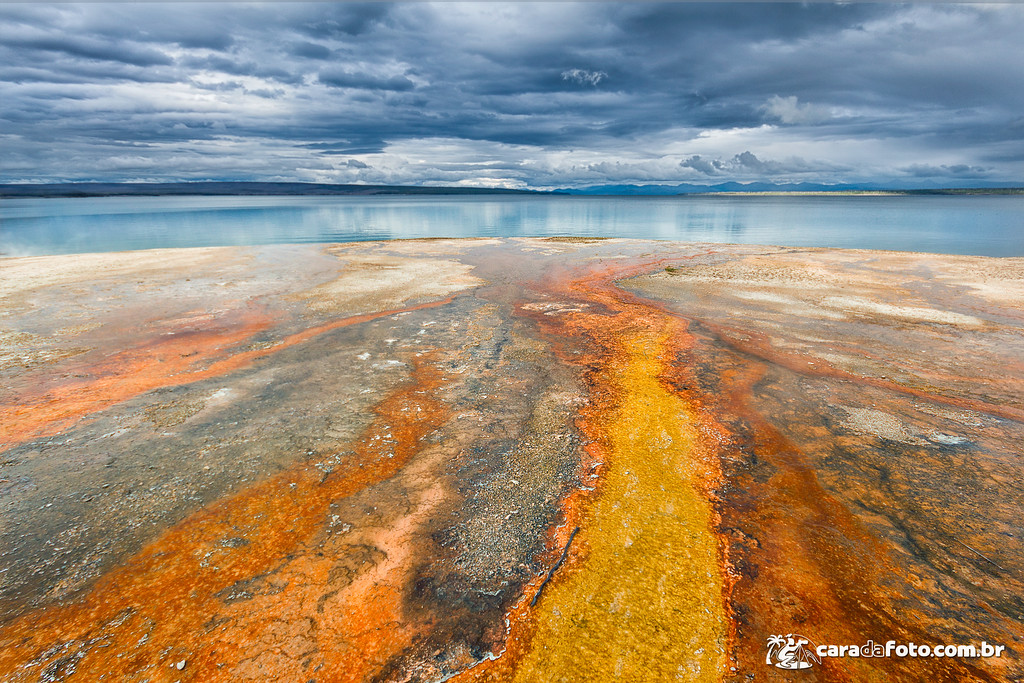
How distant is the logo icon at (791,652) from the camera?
2.85 meters

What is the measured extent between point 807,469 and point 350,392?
594cm

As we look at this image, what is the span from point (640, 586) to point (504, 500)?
4.75 ft

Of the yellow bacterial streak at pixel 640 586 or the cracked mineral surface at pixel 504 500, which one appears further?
the cracked mineral surface at pixel 504 500

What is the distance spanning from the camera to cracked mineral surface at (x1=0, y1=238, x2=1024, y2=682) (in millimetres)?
2992

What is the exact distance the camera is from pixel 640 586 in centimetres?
340

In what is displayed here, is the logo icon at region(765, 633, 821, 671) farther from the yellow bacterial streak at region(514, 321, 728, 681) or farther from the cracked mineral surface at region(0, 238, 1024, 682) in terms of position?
the yellow bacterial streak at region(514, 321, 728, 681)

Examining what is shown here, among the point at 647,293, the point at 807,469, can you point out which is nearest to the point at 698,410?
the point at 807,469

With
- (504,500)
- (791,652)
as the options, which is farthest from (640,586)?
(504,500)

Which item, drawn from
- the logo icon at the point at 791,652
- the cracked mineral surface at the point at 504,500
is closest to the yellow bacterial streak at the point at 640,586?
the cracked mineral surface at the point at 504,500

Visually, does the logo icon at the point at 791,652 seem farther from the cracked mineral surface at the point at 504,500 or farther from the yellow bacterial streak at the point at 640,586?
the yellow bacterial streak at the point at 640,586

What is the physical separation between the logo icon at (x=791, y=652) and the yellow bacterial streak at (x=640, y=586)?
0.30m

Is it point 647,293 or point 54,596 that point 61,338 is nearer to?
point 54,596

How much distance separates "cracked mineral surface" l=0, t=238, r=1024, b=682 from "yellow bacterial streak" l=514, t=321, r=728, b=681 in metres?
0.02

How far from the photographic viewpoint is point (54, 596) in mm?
3342
